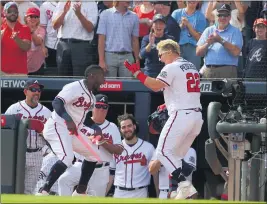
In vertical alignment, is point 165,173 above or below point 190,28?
below

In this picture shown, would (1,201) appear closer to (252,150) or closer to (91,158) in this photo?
(252,150)

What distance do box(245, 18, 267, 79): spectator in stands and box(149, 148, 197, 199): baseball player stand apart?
4.58ft

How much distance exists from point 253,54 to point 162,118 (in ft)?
6.35

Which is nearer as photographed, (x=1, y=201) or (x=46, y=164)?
(x=1, y=201)

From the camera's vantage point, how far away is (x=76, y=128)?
933 centimetres

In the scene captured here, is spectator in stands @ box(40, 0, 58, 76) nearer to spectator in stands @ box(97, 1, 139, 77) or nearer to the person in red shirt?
the person in red shirt

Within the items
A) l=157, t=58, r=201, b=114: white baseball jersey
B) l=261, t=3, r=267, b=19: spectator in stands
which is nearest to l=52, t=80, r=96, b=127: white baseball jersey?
l=157, t=58, r=201, b=114: white baseball jersey

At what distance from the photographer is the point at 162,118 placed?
998cm

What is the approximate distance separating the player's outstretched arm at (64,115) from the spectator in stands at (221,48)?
252 centimetres

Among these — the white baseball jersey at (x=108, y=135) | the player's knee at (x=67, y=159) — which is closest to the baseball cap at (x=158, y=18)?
the white baseball jersey at (x=108, y=135)

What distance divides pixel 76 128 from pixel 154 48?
8.16 ft

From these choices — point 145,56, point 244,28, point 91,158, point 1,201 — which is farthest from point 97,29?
point 1,201

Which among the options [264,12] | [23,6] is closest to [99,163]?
[264,12]

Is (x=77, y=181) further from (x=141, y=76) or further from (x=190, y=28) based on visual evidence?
(x=190, y=28)
